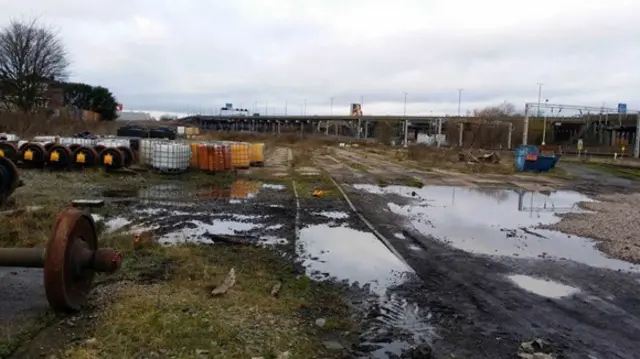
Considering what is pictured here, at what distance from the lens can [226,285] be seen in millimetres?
7324

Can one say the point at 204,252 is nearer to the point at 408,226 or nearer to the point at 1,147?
the point at 408,226

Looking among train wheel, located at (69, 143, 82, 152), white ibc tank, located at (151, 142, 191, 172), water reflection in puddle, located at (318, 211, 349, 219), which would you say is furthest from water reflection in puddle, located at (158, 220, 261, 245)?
train wheel, located at (69, 143, 82, 152)

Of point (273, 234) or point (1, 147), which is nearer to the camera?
point (273, 234)

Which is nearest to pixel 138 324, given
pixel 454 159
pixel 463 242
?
pixel 463 242

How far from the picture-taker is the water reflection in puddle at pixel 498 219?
11.6 m

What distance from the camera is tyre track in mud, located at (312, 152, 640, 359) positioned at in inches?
239

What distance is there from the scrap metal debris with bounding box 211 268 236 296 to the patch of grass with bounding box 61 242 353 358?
0.22 ft

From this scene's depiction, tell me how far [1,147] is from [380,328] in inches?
917

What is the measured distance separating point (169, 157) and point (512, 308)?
66.0 ft

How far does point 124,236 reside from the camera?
9.95 metres

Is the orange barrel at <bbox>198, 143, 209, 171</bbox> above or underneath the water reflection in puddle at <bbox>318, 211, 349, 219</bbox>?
above

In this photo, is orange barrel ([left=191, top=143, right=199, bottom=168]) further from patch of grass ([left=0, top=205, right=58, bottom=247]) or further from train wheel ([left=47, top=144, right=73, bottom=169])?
patch of grass ([left=0, top=205, right=58, bottom=247])

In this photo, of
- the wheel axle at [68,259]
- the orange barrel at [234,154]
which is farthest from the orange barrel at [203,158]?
the wheel axle at [68,259]

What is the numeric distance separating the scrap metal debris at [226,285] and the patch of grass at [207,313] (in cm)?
7
